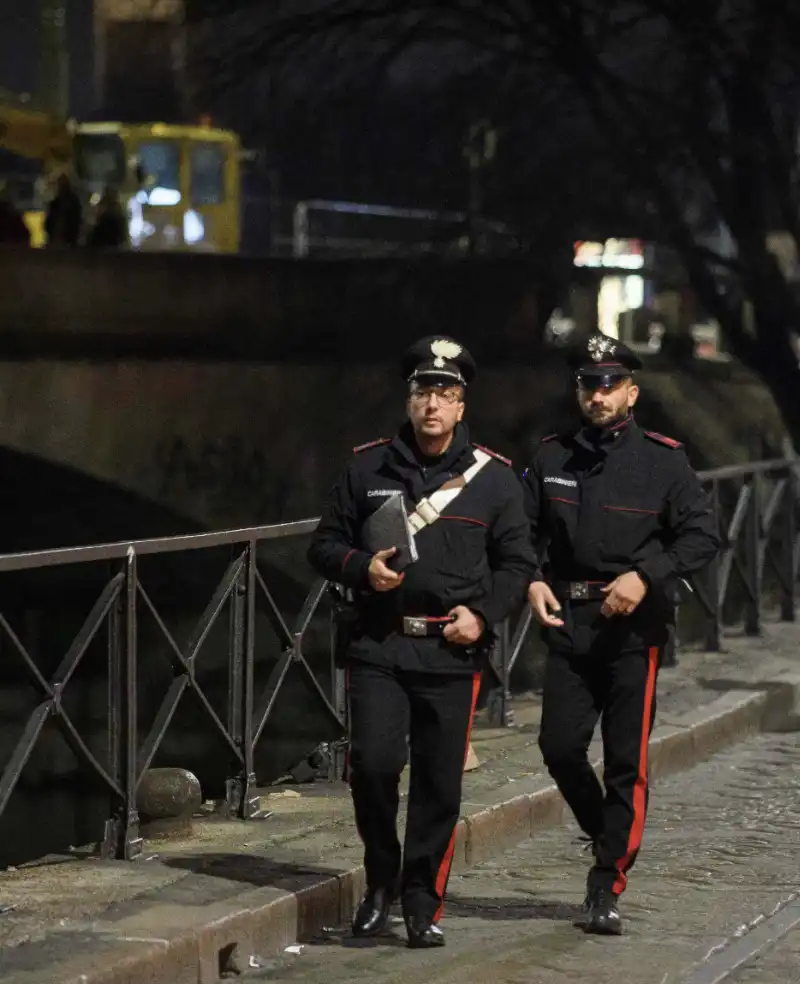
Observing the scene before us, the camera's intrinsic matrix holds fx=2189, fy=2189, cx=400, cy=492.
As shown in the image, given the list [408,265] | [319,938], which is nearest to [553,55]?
[408,265]

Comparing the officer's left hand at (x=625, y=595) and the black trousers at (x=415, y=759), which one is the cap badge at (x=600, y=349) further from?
the black trousers at (x=415, y=759)

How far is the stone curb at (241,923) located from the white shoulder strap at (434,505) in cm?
122

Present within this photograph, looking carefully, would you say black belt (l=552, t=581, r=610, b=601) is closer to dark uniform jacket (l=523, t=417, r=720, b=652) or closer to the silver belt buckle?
dark uniform jacket (l=523, t=417, r=720, b=652)

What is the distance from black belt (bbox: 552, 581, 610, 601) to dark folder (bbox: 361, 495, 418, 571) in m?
0.62

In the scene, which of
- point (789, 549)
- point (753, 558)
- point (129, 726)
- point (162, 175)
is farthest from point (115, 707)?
point (162, 175)

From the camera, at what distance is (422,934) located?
6.36m

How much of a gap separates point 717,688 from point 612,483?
4876 mm

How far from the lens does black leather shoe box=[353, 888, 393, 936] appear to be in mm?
6492

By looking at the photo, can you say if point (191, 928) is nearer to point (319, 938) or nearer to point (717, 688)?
point (319, 938)

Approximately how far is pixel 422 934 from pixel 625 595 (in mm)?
1150

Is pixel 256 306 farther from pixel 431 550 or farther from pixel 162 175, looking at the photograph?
pixel 431 550

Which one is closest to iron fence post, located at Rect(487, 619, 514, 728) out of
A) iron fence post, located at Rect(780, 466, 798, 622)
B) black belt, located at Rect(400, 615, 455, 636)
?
black belt, located at Rect(400, 615, 455, 636)

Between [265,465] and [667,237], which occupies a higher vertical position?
A: [667,237]

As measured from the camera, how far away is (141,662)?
61.1ft
